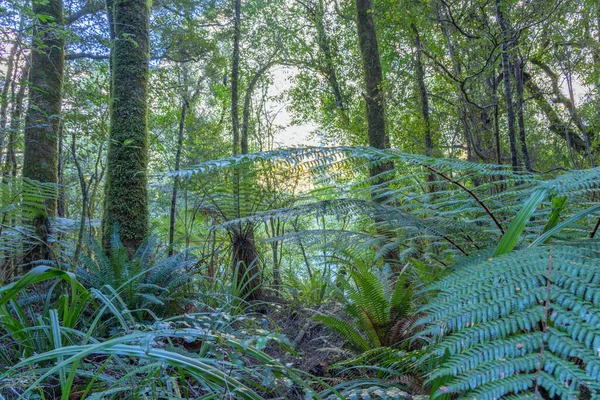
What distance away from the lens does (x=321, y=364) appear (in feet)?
5.25

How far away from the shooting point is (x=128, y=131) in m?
2.79

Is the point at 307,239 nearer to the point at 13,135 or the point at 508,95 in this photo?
the point at 508,95

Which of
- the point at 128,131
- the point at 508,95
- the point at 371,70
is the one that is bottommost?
the point at 128,131

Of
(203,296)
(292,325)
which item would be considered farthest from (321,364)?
(203,296)

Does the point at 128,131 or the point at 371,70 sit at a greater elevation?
the point at 371,70

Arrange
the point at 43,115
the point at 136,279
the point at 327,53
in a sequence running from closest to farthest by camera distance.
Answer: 1. the point at 136,279
2. the point at 43,115
3. the point at 327,53

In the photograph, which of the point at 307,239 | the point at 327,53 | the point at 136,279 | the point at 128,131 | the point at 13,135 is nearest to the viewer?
the point at 307,239

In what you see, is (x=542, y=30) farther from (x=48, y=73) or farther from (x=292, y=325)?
(x=48, y=73)

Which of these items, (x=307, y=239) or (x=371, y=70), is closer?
(x=307, y=239)

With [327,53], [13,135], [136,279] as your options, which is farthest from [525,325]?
[327,53]

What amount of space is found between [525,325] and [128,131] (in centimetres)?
291

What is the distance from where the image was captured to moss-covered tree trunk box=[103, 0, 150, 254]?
265cm

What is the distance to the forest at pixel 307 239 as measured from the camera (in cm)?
75

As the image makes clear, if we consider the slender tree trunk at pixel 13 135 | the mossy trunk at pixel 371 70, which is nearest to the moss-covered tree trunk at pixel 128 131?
the slender tree trunk at pixel 13 135
